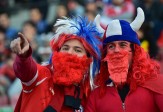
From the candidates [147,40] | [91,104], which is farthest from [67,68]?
[147,40]

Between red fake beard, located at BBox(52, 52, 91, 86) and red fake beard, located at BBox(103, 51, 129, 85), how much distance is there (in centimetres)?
32

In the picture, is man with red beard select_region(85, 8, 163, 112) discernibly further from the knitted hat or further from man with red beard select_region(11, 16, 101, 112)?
man with red beard select_region(11, 16, 101, 112)

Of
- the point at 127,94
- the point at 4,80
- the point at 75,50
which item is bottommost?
the point at 4,80

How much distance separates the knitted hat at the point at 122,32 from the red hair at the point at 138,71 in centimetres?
11

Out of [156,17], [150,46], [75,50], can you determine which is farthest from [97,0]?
[75,50]

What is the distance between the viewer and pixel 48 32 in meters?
11.0

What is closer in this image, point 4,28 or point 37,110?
point 37,110

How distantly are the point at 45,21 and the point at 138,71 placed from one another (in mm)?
6406

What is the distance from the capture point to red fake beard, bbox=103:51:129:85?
5.41m

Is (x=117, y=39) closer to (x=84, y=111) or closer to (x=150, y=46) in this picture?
(x=84, y=111)

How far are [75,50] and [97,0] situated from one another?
630cm

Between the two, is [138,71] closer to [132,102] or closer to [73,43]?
[132,102]

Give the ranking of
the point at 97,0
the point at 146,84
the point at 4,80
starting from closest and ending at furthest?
1. the point at 146,84
2. the point at 4,80
3. the point at 97,0

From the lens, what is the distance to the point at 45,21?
38.3 feet
